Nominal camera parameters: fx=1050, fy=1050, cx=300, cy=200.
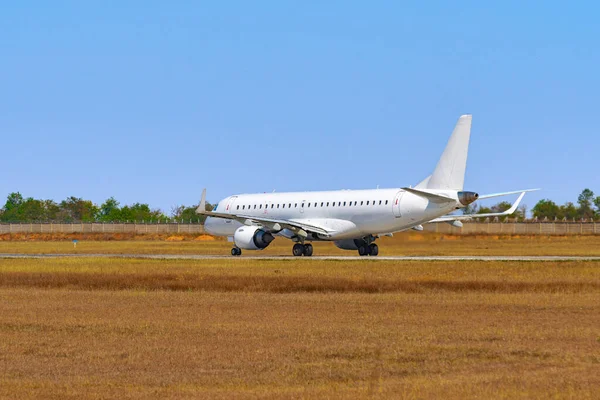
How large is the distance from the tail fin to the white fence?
10842 mm

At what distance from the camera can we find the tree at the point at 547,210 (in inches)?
6244

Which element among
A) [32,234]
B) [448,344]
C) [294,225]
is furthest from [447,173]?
[32,234]

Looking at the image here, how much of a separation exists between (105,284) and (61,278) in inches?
124

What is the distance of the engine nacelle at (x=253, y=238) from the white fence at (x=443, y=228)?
1148 centimetres

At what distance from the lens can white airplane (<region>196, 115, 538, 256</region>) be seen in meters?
54.9

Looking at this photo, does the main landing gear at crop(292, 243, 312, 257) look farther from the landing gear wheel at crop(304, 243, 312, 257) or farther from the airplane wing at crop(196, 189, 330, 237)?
the airplane wing at crop(196, 189, 330, 237)

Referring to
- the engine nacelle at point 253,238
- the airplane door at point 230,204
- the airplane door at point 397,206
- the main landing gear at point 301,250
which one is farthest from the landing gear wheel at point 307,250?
the airplane door at point 230,204

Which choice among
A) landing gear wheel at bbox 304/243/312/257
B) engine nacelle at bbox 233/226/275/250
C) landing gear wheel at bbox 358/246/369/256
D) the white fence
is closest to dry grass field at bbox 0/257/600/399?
landing gear wheel at bbox 304/243/312/257

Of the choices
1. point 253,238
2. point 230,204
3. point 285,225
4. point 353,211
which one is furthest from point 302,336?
point 230,204

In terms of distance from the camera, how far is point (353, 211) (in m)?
58.4

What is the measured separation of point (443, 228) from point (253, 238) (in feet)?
53.4

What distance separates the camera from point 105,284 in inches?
1444

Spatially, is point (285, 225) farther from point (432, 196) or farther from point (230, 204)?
point (230, 204)

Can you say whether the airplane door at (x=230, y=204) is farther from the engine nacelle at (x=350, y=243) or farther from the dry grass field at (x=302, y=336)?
the dry grass field at (x=302, y=336)
